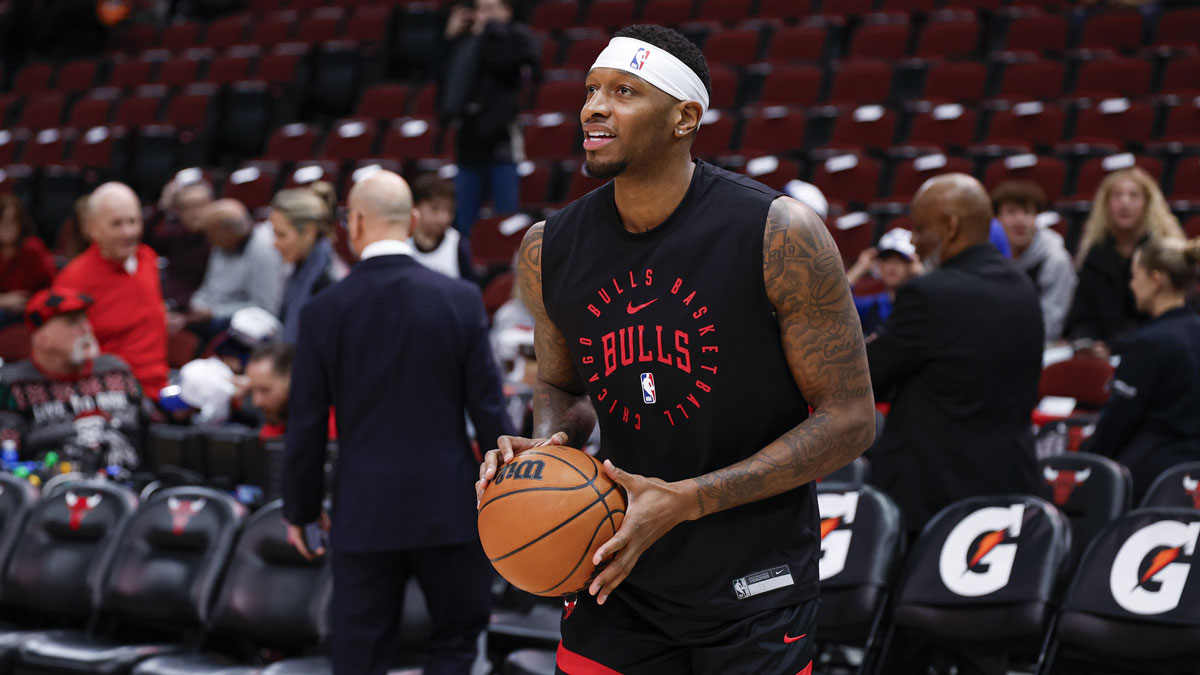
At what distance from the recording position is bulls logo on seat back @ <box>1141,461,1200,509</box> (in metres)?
4.16

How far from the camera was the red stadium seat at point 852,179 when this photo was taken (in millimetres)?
8859

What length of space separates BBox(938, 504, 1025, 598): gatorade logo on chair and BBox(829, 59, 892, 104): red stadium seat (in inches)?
268

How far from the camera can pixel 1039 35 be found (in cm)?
1022

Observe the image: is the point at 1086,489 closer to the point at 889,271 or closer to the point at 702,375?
the point at 889,271

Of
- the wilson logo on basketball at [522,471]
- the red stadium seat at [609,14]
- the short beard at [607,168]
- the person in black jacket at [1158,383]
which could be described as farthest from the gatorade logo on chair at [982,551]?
the red stadium seat at [609,14]

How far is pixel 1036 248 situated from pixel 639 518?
516cm

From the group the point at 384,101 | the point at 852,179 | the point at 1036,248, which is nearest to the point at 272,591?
the point at 1036,248

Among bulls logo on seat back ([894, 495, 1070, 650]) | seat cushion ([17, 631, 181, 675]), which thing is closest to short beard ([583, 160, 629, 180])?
bulls logo on seat back ([894, 495, 1070, 650])

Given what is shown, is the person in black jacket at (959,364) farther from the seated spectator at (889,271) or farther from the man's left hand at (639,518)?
the man's left hand at (639,518)

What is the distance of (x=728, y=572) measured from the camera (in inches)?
88.7

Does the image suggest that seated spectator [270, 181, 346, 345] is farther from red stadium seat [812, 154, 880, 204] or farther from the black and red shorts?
red stadium seat [812, 154, 880, 204]

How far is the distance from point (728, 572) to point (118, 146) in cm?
1121

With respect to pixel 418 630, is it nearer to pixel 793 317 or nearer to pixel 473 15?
pixel 793 317

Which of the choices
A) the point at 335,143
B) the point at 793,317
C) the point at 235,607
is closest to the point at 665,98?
the point at 793,317
